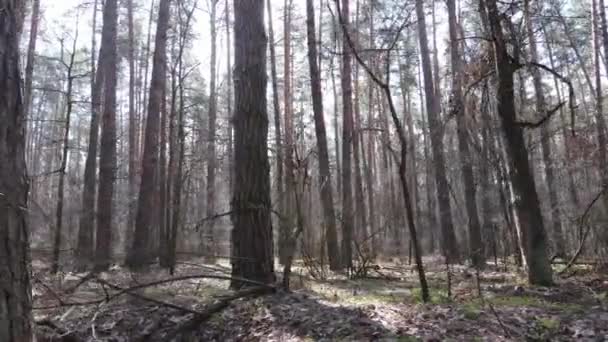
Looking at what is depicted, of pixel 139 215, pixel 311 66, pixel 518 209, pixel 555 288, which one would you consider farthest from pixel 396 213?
pixel 139 215

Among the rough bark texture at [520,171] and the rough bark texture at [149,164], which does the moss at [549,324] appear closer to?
the rough bark texture at [520,171]

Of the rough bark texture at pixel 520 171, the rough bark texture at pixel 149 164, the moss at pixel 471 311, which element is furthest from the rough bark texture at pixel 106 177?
the rough bark texture at pixel 520 171

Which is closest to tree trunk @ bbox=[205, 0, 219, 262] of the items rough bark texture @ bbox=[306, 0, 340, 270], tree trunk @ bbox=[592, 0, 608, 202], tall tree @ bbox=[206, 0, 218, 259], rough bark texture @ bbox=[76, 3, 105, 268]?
tall tree @ bbox=[206, 0, 218, 259]

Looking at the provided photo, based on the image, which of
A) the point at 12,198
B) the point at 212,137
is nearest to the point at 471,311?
the point at 12,198

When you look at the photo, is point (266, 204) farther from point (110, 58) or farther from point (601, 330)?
point (110, 58)

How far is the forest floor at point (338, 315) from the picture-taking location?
3.30 m

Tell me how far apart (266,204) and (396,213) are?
3291mm

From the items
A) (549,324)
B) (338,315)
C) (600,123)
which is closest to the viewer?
(549,324)

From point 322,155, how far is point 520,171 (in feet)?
14.7

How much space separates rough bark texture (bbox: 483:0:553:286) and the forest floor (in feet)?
1.03

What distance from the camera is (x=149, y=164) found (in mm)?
9141

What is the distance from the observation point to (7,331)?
6.68 feet

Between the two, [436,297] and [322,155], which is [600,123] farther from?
[436,297]

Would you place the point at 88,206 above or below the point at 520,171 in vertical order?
above
